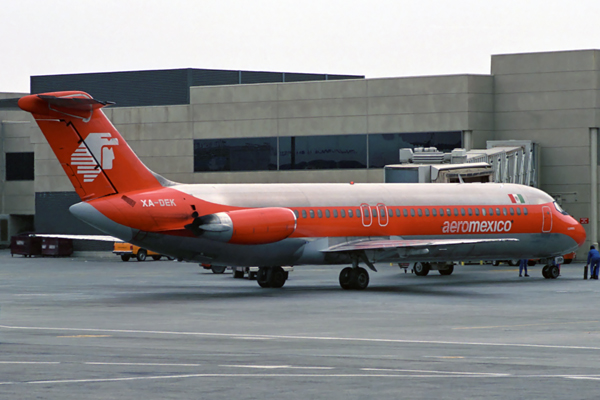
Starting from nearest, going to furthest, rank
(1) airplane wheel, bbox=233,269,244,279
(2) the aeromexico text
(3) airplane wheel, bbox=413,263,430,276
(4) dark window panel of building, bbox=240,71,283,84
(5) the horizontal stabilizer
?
(5) the horizontal stabilizer → (2) the aeromexico text → (1) airplane wheel, bbox=233,269,244,279 → (3) airplane wheel, bbox=413,263,430,276 → (4) dark window panel of building, bbox=240,71,283,84

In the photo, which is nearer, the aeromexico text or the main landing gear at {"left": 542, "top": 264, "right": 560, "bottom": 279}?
the aeromexico text

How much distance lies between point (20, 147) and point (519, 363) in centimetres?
7033

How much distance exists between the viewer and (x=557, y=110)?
57.8 m

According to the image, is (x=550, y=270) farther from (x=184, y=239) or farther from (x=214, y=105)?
(x=214, y=105)

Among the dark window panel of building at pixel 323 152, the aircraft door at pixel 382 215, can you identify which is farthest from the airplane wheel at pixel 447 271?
the dark window panel of building at pixel 323 152

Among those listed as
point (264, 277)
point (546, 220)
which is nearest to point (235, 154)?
point (546, 220)

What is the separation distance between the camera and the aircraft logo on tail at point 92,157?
1272 inches

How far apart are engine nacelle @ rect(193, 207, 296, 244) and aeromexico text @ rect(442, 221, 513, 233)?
295 inches

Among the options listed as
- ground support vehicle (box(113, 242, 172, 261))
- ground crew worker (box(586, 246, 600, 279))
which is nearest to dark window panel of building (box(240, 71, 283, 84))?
ground support vehicle (box(113, 242, 172, 261))

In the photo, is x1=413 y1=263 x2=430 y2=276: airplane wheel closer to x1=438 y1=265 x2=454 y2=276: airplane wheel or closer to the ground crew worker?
x1=438 y1=265 x2=454 y2=276: airplane wheel

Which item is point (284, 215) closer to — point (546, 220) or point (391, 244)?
point (391, 244)

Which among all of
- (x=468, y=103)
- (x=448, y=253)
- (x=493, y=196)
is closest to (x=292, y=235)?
(x=448, y=253)

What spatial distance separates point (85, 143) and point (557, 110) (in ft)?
113

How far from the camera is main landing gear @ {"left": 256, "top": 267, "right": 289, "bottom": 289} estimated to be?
37312 mm
